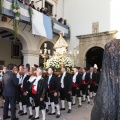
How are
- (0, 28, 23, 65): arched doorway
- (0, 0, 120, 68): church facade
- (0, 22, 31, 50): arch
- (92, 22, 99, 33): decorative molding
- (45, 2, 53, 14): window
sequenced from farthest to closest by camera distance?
(45, 2, 53, 14): window
(0, 28, 23, 65): arched doorway
(92, 22, 99, 33): decorative molding
(0, 0, 120, 68): church facade
(0, 22, 31, 50): arch

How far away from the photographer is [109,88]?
4.71ft

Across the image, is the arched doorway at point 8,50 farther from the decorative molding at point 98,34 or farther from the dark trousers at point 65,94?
the dark trousers at point 65,94

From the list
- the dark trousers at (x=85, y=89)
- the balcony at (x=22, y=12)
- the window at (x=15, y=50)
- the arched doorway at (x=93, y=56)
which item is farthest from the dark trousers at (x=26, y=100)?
the arched doorway at (x=93, y=56)

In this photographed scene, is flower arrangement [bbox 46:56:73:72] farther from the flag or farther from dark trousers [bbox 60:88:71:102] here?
the flag

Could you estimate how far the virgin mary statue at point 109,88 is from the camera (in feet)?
4.63

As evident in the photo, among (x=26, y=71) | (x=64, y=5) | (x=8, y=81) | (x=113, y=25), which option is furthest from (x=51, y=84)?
(x=64, y=5)

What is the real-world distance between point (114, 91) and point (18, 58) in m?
17.8

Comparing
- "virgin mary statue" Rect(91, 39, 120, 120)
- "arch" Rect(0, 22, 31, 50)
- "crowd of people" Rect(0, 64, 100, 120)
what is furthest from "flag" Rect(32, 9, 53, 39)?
"virgin mary statue" Rect(91, 39, 120, 120)

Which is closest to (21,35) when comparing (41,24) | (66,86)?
(41,24)

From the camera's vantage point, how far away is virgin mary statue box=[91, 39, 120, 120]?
1410mm

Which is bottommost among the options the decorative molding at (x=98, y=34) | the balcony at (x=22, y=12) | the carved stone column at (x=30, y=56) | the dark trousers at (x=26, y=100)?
the dark trousers at (x=26, y=100)

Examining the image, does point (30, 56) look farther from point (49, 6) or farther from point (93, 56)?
point (93, 56)

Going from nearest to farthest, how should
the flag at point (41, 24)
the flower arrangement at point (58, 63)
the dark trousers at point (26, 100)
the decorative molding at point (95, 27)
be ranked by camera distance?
the dark trousers at point (26, 100) → the flower arrangement at point (58, 63) → the flag at point (41, 24) → the decorative molding at point (95, 27)

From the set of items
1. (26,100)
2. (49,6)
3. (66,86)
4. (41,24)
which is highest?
(49,6)
